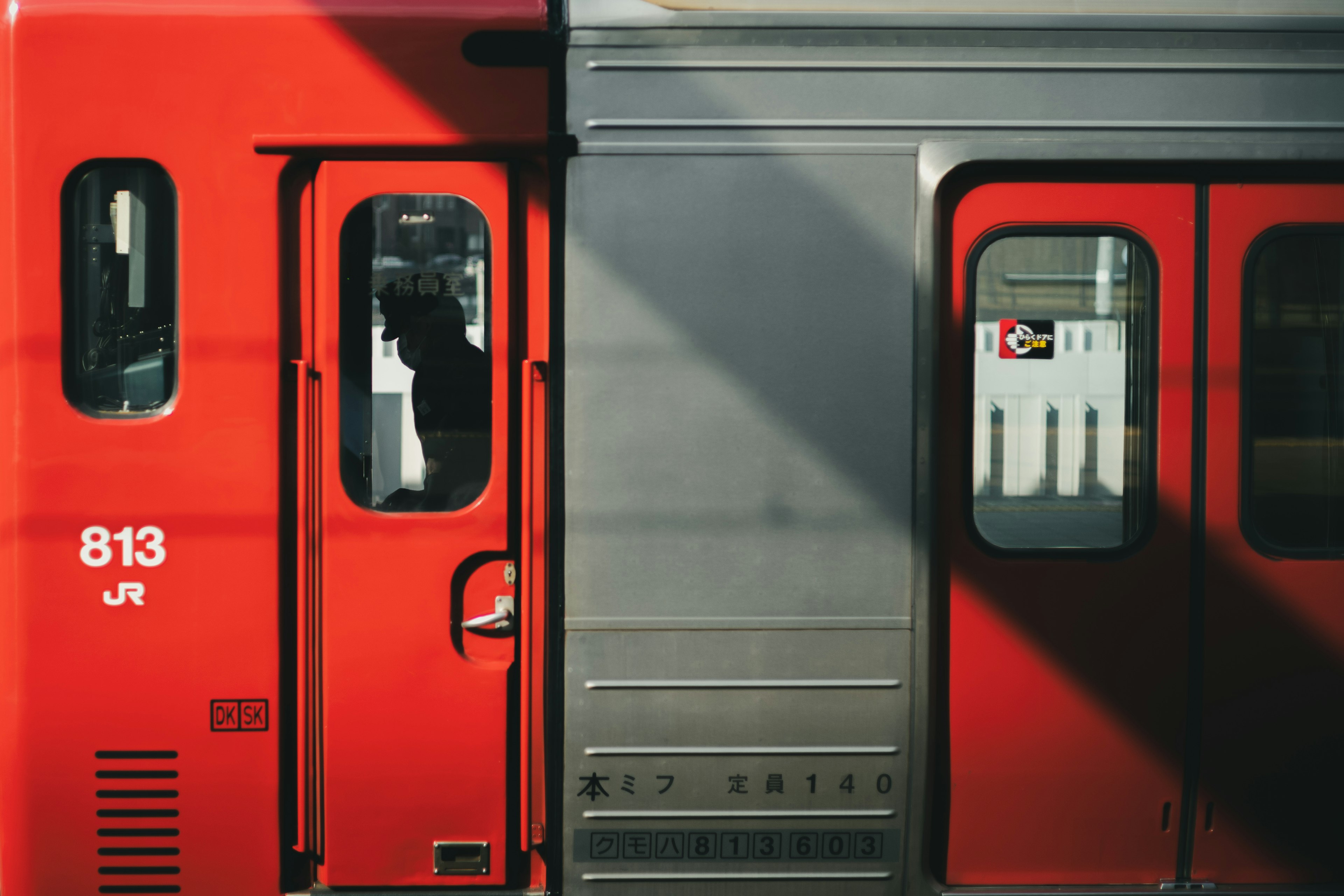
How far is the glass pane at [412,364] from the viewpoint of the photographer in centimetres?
262

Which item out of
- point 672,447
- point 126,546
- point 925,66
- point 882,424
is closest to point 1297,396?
point 882,424

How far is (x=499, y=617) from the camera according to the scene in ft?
8.59

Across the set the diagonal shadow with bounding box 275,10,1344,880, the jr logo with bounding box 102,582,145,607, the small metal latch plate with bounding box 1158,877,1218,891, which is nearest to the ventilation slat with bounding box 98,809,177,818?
the jr logo with bounding box 102,582,145,607

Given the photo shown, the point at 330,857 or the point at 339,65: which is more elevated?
the point at 339,65

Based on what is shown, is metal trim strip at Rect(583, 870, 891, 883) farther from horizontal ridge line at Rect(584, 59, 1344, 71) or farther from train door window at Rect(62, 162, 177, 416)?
horizontal ridge line at Rect(584, 59, 1344, 71)

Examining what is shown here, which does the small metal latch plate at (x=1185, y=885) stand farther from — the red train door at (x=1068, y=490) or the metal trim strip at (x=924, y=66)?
the metal trim strip at (x=924, y=66)

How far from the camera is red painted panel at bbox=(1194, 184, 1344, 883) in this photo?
2.65m

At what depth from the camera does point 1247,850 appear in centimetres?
270

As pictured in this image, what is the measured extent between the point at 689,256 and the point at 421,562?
3.69 feet

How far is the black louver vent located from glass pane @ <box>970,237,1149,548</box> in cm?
239

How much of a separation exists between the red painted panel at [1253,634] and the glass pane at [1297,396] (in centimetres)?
6

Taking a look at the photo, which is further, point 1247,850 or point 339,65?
point 1247,850

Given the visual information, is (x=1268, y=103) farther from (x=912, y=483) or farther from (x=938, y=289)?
(x=912, y=483)

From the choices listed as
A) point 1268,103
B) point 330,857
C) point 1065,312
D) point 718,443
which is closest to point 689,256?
point 718,443
